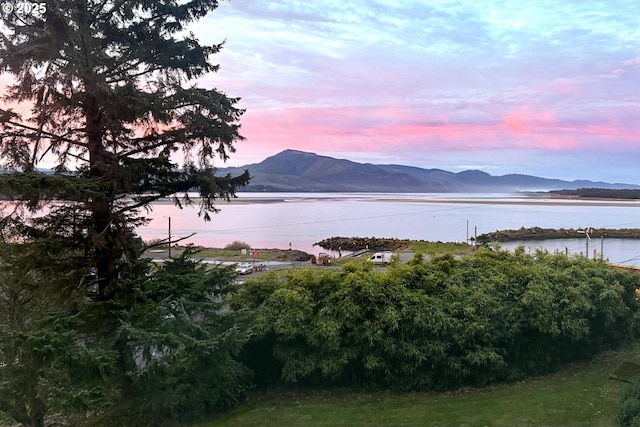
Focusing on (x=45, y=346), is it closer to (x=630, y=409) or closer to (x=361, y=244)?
(x=630, y=409)

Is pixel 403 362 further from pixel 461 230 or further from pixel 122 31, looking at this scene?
pixel 461 230

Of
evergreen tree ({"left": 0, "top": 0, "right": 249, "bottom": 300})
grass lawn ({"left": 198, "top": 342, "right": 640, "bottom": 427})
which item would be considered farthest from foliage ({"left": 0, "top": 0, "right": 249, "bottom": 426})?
grass lawn ({"left": 198, "top": 342, "right": 640, "bottom": 427})

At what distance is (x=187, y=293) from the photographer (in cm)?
730

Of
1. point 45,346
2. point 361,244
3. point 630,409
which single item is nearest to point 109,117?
point 45,346

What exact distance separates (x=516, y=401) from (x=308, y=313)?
403cm

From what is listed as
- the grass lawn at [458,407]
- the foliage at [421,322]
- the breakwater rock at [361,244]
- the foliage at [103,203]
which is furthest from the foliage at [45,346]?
the breakwater rock at [361,244]

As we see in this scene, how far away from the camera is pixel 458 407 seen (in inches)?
318

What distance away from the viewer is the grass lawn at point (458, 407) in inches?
295

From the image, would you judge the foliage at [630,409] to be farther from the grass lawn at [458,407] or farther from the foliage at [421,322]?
the foliage at [421,322]

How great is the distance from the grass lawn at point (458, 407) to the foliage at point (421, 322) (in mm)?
402

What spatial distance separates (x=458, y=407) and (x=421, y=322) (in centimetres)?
158

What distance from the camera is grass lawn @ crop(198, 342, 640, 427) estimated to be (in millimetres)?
7480

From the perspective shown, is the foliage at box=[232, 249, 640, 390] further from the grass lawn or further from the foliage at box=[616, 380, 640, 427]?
the foliage at box=[616, 380, 640, 427]

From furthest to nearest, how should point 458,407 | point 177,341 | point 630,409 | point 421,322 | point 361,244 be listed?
point 361,244 < point 421,322 < point 458,407 < point 630,409 < point 177,341
